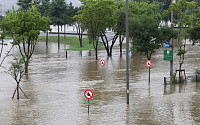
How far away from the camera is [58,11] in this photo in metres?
94.3

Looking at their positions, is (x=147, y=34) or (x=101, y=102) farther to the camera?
(x=147, y=34)

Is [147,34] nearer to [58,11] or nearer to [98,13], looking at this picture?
[98,13]

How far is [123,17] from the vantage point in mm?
63000

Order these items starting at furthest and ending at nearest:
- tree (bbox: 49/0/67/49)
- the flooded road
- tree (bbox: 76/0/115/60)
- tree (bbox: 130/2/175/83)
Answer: tree (bbox: 49/0/67/49) < tree (bbox: 76/0/115/60) < tree (bbox: 130/2/175/83) < the flooded road

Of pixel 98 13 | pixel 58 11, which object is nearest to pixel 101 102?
pixel 98 13

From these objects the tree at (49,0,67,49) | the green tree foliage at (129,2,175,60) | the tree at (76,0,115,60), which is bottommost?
the green tree foliage at (129,2,175,60)

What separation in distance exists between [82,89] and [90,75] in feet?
31.0

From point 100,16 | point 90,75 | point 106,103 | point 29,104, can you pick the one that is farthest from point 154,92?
point 100,16

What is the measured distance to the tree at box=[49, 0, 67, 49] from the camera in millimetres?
92794

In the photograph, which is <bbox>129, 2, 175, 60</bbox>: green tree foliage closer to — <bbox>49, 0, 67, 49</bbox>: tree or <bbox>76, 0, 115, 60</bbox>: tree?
<bbox>76, 0, 115, 60</bbox>: tree

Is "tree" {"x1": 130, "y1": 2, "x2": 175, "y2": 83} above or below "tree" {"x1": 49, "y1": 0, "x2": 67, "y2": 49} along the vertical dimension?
below

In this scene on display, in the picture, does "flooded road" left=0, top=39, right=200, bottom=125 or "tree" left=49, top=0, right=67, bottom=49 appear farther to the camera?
"tree" left=49, top=0, right=67, bottom=49

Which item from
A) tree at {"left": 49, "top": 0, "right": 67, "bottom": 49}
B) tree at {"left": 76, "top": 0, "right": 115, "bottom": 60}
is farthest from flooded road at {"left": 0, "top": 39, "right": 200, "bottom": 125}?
tree at {"left": 49, "top": 0, "right": 67, "bottom": 49}

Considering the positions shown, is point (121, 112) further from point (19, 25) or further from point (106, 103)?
point (19, 25)
